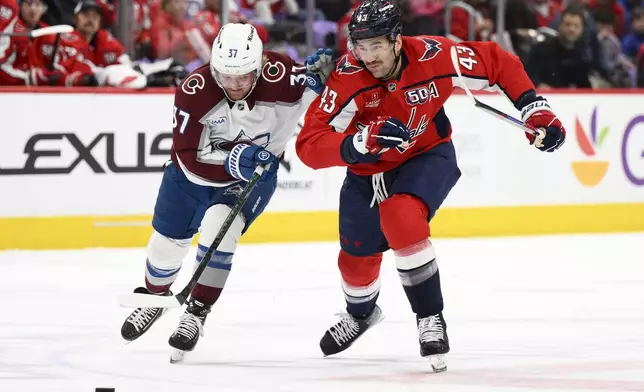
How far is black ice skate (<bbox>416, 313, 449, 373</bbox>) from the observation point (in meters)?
3.89

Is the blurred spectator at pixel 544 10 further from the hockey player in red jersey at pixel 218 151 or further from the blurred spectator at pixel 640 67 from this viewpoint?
the hockey player in red jersey at pixel 218 151

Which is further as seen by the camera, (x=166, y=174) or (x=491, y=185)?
(x=491, y=185)

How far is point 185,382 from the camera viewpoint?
384 cm

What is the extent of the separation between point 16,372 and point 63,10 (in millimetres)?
4226

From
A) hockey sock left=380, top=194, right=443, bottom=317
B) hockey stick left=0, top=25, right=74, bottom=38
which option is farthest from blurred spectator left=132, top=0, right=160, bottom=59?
hockey sock left=380, top=194, right=443, bottom=317

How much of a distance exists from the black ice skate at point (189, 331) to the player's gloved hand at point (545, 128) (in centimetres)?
130

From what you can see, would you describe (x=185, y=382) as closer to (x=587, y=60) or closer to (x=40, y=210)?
(x=40, y=210)

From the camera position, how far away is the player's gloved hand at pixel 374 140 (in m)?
3.68

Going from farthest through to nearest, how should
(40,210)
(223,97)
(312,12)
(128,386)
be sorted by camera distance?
(312,12) → (40,210) → (223,97) → (128,386)

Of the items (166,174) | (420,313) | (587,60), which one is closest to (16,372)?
(166,174)

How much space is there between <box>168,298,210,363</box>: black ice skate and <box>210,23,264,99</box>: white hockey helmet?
2.63ft

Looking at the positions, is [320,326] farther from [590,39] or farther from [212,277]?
[590,39]

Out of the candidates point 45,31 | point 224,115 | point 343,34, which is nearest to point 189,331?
point 224,115

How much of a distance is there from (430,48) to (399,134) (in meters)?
0.48
